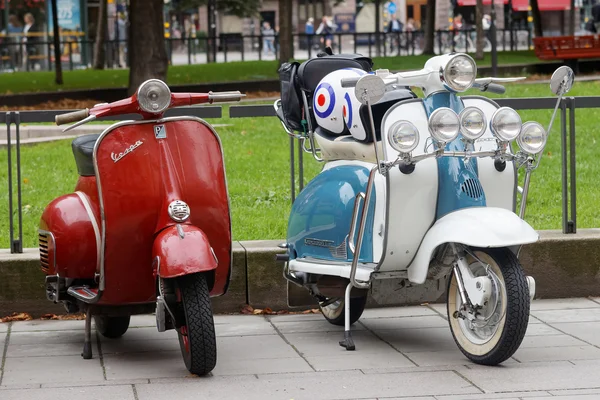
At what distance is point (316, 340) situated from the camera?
243 inches

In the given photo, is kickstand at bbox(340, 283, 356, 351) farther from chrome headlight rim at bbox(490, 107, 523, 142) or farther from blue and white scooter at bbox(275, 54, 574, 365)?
chrome headlight rim at bbox(490, 107, 523, 142)

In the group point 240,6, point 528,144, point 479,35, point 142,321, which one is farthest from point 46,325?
point 240,6

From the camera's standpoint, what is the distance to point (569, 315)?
666cm

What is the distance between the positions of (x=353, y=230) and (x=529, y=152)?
2.98 feet

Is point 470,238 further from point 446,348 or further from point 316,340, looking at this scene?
point 316,340

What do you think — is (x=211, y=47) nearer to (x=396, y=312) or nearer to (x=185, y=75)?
(x=185, y=75)

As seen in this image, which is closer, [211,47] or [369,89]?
[369,89]

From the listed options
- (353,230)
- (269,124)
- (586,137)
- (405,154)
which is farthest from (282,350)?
(269,124)

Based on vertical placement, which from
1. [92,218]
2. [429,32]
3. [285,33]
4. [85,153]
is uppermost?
[429,32]

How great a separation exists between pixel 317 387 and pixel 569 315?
6.83 ft

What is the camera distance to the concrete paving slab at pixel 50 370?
5.35 meters

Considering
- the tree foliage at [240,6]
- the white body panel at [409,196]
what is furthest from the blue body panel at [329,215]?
the tree foliage at [240,6]

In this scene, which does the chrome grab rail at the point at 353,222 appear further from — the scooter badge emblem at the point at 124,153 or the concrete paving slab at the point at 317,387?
A: the scooter badge emblem at the point at 124,153

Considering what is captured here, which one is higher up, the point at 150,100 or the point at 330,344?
the point at 150,100
